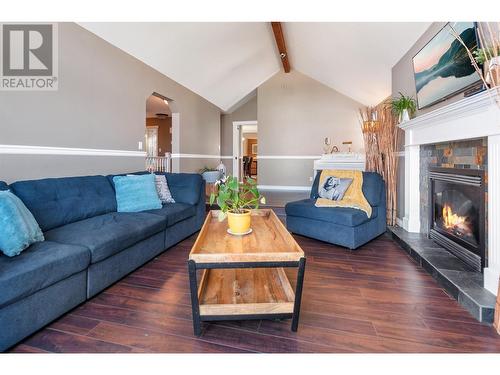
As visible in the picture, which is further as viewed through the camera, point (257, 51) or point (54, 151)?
point (257, 51)

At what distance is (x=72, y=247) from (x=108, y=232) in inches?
12.5

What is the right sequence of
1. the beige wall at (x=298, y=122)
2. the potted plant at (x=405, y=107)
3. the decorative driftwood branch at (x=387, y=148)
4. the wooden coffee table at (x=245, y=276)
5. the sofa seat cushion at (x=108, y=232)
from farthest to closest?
the beige wall at (x=298, y=122)
the decorative driftwood branch at (x=387, y=148)
the potted plant at (x=405, y=107)
the sofa seat cushion at (x=108, y=232)
the wooden coffee table at (x=245, y=276)

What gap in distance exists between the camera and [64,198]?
7.68 feet

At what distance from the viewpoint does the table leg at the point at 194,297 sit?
4.45 ft

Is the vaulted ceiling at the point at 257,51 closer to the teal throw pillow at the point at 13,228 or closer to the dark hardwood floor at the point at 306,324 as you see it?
the teal throw pillow at the point at 13,228

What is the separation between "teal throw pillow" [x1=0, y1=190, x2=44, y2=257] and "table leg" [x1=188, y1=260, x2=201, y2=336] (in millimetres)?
1071

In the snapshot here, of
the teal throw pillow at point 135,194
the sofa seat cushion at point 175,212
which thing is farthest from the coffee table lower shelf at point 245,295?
the teal throw pillow at point 135,194

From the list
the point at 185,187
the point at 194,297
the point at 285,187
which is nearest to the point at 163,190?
the point at 185,187

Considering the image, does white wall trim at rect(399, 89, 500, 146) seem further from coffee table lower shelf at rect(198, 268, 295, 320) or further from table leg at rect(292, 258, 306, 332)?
coffee table lower shelf at rect(198, 268, 295, 320)

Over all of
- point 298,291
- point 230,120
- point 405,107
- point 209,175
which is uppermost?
point 230,120

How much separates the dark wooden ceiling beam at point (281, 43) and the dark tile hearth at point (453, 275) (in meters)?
4.21

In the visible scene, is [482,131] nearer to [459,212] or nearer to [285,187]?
[459,212]

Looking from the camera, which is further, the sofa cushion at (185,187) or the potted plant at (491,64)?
the sofa cushion at (185,187)
